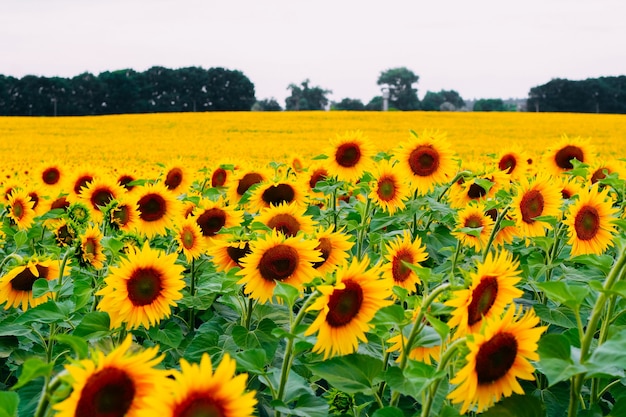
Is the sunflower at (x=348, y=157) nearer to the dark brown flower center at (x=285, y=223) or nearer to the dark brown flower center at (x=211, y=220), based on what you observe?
the dark brown flower center at (x=211, y=220)

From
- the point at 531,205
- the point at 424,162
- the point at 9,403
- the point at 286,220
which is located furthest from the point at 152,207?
the point at 9,403

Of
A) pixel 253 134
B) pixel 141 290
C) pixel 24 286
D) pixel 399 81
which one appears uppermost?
pixel 399 81

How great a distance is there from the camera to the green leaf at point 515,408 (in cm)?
159

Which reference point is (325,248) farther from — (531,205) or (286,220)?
(531,205)

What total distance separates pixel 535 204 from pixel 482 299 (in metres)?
1.65

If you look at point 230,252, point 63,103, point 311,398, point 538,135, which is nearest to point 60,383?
point 311,398

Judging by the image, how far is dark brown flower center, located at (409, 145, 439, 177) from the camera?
4.03m

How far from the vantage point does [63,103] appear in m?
63.0

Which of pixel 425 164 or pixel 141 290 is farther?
pixel 425 164

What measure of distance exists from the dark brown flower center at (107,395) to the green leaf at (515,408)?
835 millimetres

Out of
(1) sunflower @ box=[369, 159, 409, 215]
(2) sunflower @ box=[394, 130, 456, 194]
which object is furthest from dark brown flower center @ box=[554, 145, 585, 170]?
(1) sunflower @ box=[369, 159, 409, 215]

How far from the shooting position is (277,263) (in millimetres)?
2205

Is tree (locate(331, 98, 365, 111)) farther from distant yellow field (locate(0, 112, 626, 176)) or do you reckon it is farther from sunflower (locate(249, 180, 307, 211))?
sunflower (locate(249, 180, 307, 211))

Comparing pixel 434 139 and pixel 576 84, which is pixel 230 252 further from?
pixel 576 84
